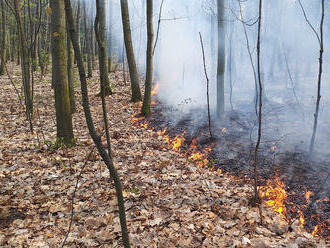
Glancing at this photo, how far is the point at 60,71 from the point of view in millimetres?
5730

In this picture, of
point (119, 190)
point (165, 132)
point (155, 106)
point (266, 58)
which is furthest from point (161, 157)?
point (266, 58)

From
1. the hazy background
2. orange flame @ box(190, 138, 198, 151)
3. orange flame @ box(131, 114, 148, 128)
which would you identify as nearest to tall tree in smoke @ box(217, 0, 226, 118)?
the hazy background

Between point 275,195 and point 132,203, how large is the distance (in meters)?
2.74

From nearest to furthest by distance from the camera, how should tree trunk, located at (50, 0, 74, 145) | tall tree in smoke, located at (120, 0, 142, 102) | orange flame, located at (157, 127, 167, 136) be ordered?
tree trunk, located at (50, 0, 74, 145), orange flame, located at (157, 127, 167, 136), tall tree in smoke, located at (120, 0, 142, 102)

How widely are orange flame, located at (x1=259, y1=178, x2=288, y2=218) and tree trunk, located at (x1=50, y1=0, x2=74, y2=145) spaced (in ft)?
15.3

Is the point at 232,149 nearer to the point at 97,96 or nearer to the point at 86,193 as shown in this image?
the point at 86,193

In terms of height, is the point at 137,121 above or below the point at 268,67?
below

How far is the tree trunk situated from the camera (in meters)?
5.47

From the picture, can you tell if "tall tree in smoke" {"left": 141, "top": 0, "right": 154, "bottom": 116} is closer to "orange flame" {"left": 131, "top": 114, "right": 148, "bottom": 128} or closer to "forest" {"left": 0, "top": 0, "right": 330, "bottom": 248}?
"forest" {"left": 0, "top": 0, "right": 330, "bottom": 248}

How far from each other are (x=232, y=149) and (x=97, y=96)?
7.91 m

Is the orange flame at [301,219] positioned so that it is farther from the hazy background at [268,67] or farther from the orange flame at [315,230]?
the hazy background at [268,67]

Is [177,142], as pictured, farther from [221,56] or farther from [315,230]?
[315,230]

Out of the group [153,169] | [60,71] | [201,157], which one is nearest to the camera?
[153,169]

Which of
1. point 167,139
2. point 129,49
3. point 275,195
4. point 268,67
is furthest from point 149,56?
point 268,67
